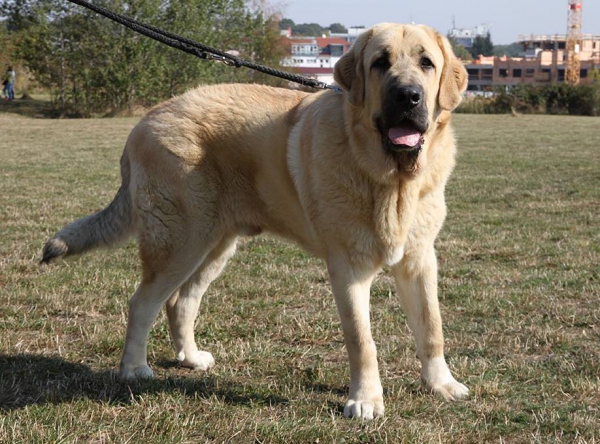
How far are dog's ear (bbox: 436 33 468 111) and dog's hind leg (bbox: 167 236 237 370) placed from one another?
1.50 metres

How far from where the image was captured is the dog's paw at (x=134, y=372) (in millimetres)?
4078

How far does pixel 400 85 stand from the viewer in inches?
140

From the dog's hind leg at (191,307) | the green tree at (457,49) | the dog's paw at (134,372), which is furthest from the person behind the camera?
the green tree at (457,49)

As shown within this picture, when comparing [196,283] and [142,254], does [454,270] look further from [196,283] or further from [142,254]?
[142,254]

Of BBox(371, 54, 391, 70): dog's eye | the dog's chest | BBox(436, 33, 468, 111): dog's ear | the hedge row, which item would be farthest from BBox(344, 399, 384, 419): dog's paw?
the hedge row

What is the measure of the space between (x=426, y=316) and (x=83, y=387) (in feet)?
5.99

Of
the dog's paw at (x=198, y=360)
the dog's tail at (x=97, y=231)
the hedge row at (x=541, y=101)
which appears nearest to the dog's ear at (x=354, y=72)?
the dog's tail at (x=97, y=231)

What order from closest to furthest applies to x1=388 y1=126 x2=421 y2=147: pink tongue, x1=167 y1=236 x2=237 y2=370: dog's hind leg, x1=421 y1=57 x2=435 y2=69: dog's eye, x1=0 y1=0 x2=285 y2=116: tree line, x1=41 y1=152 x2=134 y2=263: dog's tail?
1. x1=388 y1=126 x2=421 y2=147: pink tongue
2. x1=421 y1=57 x2=435 y2=69: dog's eye
3. x1=41 y1=152 x2=134 y2=263: dog's tail
4. x1=167 y1=236 x2=237 y2=370: dog's hind leg
5. x1=0 y1=0 x2=285 y2=116: tree line

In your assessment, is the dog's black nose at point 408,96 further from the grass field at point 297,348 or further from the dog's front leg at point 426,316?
the grass field at point 297,348

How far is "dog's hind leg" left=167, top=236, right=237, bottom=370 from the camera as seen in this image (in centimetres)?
438

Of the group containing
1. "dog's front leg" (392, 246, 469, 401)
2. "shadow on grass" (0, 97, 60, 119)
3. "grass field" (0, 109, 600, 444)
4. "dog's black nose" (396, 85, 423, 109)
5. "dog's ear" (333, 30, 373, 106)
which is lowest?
"shadow on grass" (0, 97, 60, 119)

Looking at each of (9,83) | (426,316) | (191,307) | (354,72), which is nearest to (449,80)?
(354,72)

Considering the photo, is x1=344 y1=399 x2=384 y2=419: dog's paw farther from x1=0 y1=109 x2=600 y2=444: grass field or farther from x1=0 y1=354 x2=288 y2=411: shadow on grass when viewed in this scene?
x1=0 y1=354 x2=288 y2=411: shadow on grass

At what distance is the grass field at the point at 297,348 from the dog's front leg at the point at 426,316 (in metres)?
0.12
